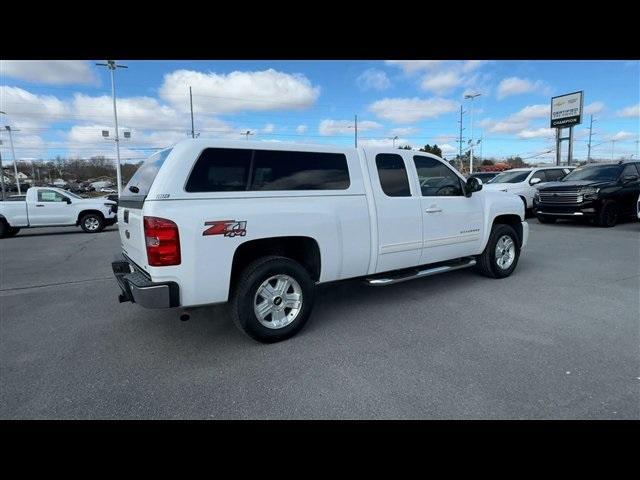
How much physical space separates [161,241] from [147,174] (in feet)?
3.43

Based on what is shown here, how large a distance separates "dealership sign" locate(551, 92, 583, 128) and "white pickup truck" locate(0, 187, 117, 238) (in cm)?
3124

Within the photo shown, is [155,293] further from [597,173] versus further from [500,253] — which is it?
[597,173]

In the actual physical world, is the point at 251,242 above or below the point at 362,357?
above

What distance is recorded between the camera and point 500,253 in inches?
229

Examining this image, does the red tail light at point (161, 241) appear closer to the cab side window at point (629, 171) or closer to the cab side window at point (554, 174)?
the cab side window at point (629, 171)

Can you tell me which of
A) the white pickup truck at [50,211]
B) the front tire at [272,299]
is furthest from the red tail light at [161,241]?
the white pickup truck at [50,211]

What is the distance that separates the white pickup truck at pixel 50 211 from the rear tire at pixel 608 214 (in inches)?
614

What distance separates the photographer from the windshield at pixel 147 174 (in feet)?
11.3

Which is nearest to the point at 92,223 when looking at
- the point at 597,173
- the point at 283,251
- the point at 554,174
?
the point at 283,251
